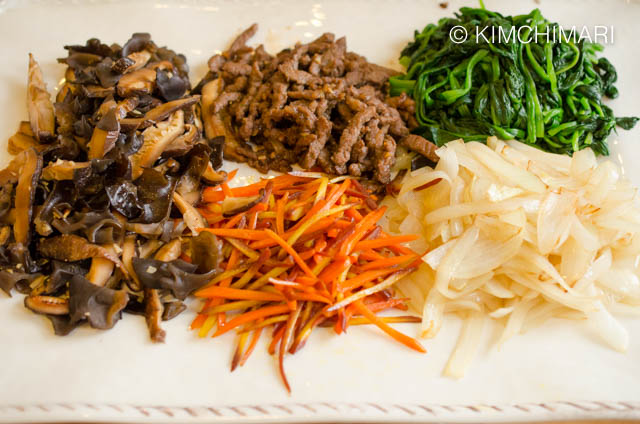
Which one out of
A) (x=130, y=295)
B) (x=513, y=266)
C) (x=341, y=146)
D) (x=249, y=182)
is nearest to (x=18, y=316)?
(x=130, y=295)

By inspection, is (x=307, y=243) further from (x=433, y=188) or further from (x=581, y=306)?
(x=581, y=306)

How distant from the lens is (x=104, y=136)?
2613mm

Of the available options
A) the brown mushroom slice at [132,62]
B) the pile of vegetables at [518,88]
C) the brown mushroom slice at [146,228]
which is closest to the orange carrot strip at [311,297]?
the brown mushroom slice at [146,228]

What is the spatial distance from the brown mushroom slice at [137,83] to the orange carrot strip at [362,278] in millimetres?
1715

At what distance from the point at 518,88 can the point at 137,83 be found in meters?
2.50

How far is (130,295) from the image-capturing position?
8.25 ft

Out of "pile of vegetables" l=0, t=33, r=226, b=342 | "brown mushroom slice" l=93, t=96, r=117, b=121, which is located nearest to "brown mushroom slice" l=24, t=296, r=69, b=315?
"pile of vegetables" l=0, t=33, r=226, b=342

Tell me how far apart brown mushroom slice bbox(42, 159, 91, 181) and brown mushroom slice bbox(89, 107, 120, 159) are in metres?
0.10

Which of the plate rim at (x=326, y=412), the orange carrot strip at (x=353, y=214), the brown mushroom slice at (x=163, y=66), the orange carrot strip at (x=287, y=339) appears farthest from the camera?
the brown mushroom slice at (x=163, y=66)

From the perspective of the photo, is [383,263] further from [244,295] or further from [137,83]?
[137,83]

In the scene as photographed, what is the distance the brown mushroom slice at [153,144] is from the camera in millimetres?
2795

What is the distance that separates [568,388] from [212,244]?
184 cm

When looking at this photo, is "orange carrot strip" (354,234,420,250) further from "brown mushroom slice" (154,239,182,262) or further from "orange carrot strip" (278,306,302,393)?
"brown mushroom slice" (154,239,182,262)

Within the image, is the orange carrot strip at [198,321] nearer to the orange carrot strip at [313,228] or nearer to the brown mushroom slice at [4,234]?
the orange carrot strip at [313,228]
